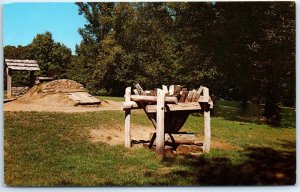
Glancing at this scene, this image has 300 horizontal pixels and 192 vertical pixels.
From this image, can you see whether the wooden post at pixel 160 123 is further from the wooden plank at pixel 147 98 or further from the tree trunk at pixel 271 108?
the tree trunk at pixel 271 108

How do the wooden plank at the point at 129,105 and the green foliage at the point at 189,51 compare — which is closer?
the wooden plank at the point at 129,105

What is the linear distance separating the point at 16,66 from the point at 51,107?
953 mm

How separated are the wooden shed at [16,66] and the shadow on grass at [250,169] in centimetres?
307

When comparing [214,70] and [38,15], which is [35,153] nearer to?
[38,15]

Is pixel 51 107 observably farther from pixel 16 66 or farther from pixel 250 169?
pixel 250 169

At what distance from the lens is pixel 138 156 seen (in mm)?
8102

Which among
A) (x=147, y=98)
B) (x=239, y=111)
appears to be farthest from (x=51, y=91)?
(x=239, y=111)

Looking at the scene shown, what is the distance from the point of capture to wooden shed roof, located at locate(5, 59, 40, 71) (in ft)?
26.5

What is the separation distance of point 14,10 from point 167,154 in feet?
11.8

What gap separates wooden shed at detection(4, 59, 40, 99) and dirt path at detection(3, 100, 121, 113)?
18 centimetres

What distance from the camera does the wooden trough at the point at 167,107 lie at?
7.84 m

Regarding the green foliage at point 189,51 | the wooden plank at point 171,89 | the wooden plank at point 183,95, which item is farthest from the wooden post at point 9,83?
the wooden plank at point 183,95

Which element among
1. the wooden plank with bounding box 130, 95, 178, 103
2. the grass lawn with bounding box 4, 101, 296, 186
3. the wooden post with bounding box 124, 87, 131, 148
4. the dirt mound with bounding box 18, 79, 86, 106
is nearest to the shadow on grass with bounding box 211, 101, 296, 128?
the grass lawn with bounding box 4, 101, 296, 186

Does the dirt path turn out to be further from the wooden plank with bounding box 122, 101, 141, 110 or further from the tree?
the tree
